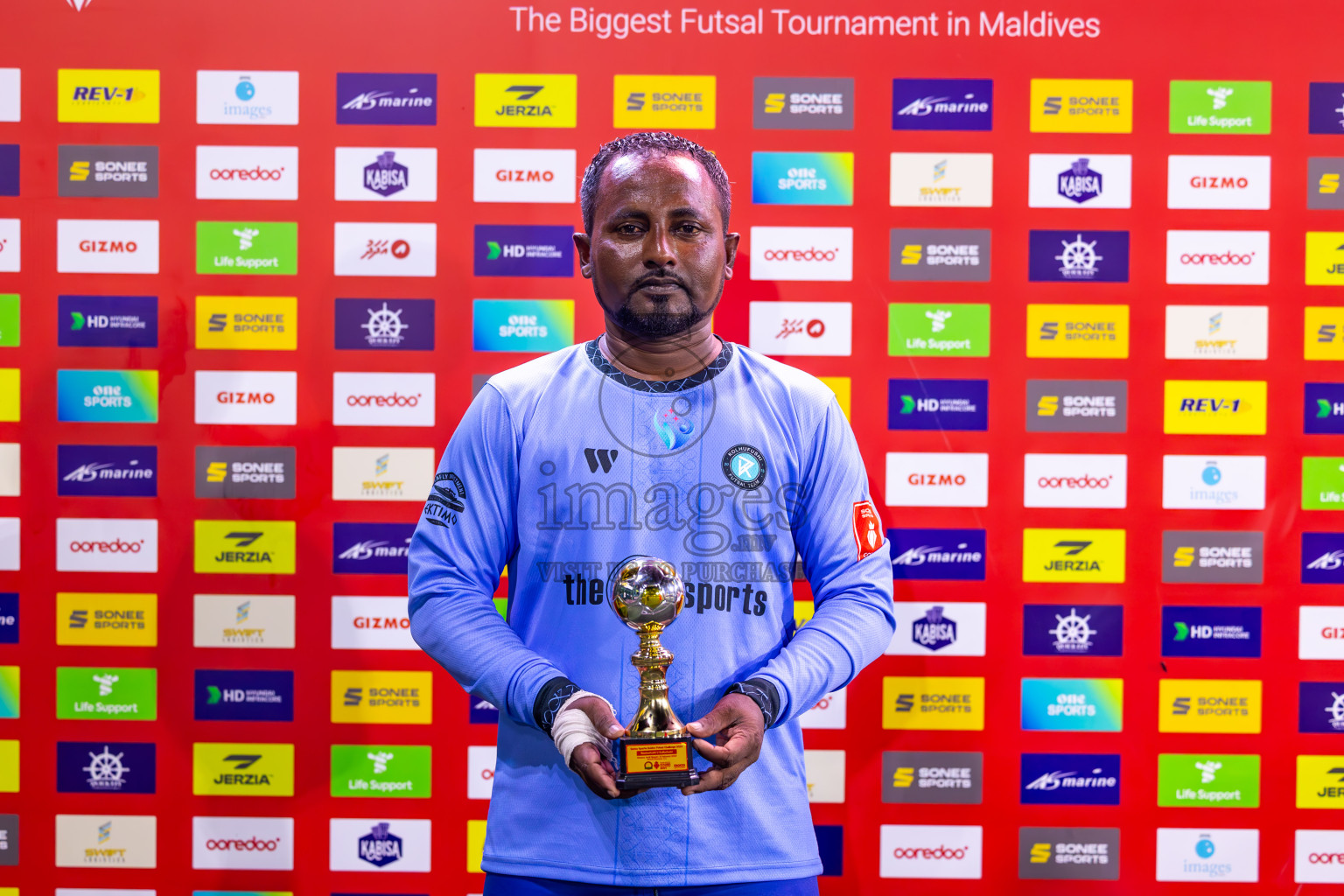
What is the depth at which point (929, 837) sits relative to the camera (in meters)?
2.30

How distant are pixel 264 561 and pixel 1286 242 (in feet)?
8.71

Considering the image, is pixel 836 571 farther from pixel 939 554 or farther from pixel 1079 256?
pixel 1079 256

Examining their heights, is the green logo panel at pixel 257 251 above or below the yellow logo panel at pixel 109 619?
above

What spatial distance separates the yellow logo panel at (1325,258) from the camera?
7.40ft

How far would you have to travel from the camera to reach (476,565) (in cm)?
137

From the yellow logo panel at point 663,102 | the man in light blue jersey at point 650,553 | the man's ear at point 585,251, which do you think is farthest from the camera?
the yellow logo panel at point 663,102

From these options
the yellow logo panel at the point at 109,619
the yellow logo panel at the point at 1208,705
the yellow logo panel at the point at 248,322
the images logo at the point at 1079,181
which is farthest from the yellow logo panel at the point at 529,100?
the yellow logo panel at the point at 1208,705

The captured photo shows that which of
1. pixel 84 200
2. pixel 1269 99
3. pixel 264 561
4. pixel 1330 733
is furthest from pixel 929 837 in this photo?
pixel 84 200

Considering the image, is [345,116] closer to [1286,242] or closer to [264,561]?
[264,561]

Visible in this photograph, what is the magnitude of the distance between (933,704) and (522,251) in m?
Result: 1.52

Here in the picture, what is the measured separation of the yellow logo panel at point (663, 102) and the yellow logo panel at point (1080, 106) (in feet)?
2.65

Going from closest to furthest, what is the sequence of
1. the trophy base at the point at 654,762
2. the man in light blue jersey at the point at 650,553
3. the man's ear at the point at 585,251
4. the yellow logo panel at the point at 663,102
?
the trophy base at the point at 654,762 < the man in light blue jersey at the point at 650,553 < the man's ear at the point at 585,251 < the yellow logo panel at the point at 663,102

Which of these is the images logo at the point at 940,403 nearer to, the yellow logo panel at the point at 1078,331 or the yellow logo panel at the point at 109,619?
the yellow logo panel at the point at 1078,331

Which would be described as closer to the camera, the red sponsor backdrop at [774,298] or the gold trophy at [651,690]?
the gold trophy at [651,690]
